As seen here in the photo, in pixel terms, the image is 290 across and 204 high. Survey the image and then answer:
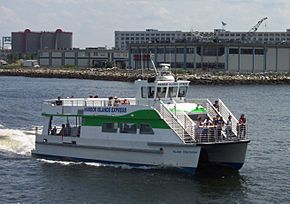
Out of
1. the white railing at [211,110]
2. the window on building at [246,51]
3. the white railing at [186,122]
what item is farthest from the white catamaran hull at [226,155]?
the window on building at [246,51]

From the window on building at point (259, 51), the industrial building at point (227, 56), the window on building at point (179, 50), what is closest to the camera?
the industrial building at point (227, 56)

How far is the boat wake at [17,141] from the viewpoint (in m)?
39.2

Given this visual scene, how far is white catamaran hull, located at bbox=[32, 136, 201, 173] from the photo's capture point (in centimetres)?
3147

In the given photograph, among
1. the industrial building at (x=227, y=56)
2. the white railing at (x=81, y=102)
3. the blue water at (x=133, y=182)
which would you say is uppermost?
the industrial building at (x=227, y=56)

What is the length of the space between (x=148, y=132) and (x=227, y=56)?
408 ft

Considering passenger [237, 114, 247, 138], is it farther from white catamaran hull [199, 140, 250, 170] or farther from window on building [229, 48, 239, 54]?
window on building [229, 48, 239, 54]

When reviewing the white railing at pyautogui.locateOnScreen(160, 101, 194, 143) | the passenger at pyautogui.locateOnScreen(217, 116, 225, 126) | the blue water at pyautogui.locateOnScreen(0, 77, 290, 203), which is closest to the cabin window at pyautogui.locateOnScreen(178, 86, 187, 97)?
the white railing at pyautogui.locateOnScreen(160, 101, 194, 143)

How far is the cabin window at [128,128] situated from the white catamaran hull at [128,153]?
30.4 inches

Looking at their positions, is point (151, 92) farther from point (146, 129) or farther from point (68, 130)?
point (68, 130)

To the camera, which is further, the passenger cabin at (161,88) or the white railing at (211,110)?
the white railing at (211,110)

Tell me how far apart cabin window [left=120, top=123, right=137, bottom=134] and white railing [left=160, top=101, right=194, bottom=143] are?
1679 mm

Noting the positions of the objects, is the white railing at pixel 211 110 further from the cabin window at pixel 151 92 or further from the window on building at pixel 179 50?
the window on building at pixel 179 50

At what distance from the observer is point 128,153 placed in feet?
109

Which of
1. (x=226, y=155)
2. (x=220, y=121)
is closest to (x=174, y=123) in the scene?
(x=220, y=121)
